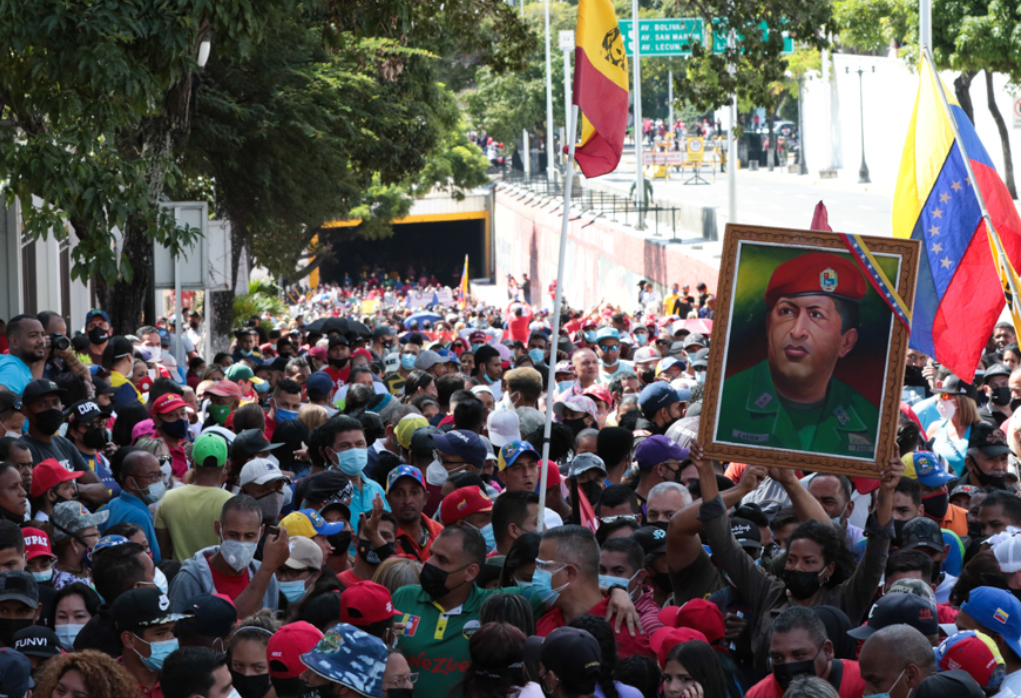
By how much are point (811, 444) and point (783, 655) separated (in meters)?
1.45

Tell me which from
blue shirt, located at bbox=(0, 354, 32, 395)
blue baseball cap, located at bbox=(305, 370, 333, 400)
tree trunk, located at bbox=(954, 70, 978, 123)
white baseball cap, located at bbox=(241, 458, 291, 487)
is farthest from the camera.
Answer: tree trunk, located at bbox=(954, 70, 978, 123)

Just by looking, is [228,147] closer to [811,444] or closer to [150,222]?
[150,222]

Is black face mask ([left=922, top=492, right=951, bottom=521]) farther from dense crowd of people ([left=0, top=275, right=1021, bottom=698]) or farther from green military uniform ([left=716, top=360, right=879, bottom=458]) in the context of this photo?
green military uniform ([left=716, top=360, right=879, bottom=458])

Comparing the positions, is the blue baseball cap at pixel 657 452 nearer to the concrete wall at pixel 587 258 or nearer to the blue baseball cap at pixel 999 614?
the blue baseball cap at pixel 999 614

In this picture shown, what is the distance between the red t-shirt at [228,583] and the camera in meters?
6.28

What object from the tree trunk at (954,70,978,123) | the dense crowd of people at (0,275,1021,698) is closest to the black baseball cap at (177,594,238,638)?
the dense crowd of people at (0,275,1021,698)

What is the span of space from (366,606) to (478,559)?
577mm

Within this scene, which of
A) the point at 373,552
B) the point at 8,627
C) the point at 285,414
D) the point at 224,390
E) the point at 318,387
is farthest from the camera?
Answer: the point at 318,387

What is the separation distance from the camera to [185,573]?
20.4 ft

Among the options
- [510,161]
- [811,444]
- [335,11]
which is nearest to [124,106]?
[335,11]

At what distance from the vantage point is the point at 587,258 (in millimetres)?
46031

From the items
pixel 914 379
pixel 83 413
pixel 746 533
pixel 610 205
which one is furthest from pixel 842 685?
pixel 610 205

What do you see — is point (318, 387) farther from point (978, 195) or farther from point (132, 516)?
point (978, 195)

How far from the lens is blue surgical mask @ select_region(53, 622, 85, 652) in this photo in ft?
18.4
